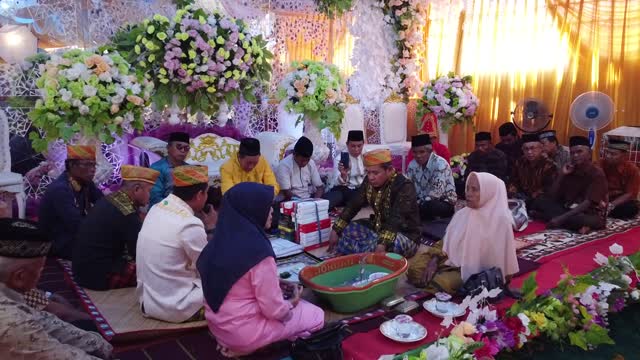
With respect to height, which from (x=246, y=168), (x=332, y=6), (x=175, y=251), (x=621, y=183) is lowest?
(x=621, y=183)

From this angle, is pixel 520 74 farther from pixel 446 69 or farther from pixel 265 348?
pixel 265 348

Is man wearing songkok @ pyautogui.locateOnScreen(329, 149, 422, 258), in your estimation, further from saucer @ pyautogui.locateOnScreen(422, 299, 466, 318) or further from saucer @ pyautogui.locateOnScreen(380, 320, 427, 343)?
saucer @ pyautogui.locateOnScreen(380, 320, 427, 343)

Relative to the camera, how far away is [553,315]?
265 centimetres

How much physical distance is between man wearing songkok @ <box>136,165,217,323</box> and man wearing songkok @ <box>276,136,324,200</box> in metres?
2.30

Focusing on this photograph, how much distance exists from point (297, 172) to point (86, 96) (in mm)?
2204

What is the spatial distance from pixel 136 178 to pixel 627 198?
481 centimetres

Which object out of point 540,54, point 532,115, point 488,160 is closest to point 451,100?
point 532,115

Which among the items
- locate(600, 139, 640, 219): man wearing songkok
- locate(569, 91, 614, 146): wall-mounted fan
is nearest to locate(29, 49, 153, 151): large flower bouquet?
locate(600, 139, 640, 219): man wearing songkok

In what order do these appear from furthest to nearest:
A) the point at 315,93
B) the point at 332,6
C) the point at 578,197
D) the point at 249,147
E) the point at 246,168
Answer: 1. the point at 332,6
2. the point at 315,93
3. the point at 578,197
4. the point at 246,168
5. the point at 249,147

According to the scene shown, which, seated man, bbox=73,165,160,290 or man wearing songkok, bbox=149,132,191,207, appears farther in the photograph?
man wearing songkok, bbox=149,132,191,207

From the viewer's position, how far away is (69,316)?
259 centimetres

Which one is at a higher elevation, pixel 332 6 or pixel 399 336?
pixel 332 6

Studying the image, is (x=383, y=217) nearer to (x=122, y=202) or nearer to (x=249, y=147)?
(x=249, y=147)

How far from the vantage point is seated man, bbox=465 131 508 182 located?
222 inches
